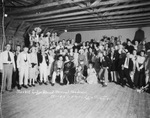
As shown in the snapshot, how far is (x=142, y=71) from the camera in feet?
18.7

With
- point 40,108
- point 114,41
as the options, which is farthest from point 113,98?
point 114,41

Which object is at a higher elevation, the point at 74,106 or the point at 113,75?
the point at 113,75

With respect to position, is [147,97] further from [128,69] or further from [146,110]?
[128,69]

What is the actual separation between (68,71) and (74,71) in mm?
411

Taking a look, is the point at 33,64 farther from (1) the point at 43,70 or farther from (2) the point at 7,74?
(2) the point at 7,74

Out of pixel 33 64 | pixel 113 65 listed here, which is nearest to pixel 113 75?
pixel 113 65

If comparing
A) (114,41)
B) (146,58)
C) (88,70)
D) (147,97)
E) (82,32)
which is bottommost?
(147,97)

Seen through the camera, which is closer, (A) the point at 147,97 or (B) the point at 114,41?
(A) the point at 147,97

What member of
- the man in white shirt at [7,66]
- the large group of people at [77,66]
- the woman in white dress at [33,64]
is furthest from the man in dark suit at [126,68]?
the man in white shirt at [7,66]

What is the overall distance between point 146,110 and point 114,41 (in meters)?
6.10

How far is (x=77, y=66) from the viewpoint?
732 centimetres

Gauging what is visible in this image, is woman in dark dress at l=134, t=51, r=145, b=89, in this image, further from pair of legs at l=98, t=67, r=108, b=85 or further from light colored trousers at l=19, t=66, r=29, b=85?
light colored trousers at l=19, t=66, r=29, b=85

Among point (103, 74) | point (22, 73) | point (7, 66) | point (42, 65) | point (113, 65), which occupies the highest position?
point (7, 66)

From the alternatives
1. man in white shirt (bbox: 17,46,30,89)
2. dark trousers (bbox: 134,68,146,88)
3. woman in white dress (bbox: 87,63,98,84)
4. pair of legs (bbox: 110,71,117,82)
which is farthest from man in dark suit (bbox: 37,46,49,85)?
dark trousers (bbox: 134,68,146,88)
